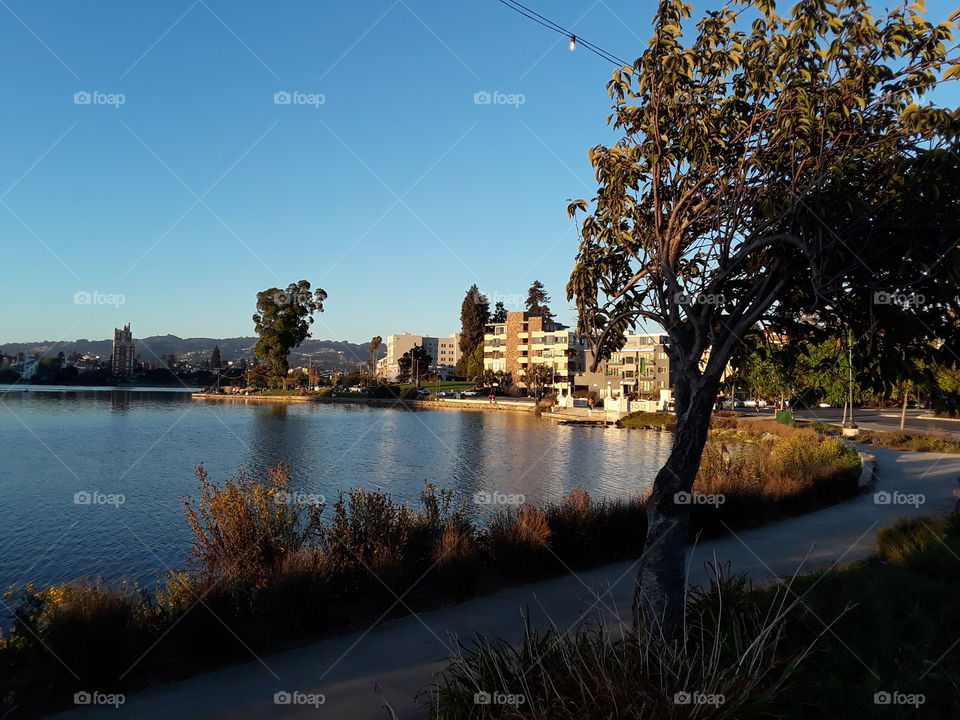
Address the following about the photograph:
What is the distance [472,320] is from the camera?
112250 millimetres

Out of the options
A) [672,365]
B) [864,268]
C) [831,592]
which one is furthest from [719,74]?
[831,592]

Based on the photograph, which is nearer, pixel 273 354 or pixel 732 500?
pixel 732 500

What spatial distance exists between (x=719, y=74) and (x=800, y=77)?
0.75 m

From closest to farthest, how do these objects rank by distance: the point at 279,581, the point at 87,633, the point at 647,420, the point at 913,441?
the point at 87,633
the point at 279,581
the point at 913,441
the point at 647,420

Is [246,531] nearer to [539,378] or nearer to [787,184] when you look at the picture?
[787,184]

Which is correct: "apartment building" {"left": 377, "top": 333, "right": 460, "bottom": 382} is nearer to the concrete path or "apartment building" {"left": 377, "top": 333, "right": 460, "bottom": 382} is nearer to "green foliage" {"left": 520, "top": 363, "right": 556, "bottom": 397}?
"green foliage" {"left": 520, "top": 363, "right": 556, "bottom": 397}

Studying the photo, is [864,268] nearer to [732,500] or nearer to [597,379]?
[732,500]

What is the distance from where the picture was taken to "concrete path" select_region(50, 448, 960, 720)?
4957 mm

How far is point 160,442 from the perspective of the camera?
33.2 meters
